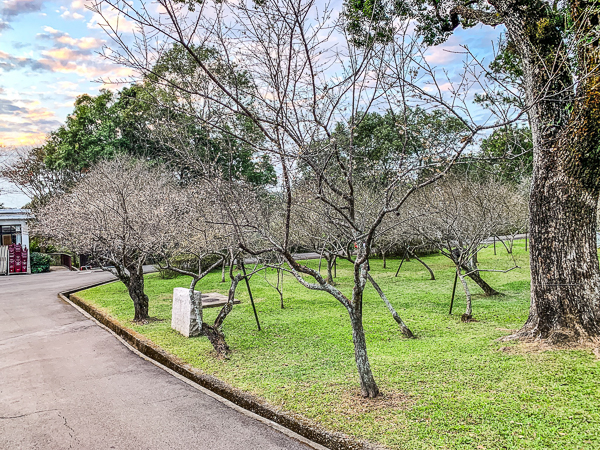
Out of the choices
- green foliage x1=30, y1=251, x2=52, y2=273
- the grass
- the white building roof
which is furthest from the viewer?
the white building roof

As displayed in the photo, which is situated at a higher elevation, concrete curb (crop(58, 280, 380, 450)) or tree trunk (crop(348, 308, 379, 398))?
tree trunk (crop(348, 308, 379, 398))

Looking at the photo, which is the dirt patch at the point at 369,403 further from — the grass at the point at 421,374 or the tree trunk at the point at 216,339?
the tree trunk at the point at 216,339

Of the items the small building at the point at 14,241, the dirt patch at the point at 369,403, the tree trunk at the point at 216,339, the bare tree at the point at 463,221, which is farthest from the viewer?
the small building at the point at 14,241

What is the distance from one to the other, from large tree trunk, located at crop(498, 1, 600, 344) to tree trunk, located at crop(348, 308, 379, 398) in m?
2.95

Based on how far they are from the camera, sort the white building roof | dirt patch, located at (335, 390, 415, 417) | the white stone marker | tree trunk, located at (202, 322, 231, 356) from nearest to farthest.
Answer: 1. dirt patch, located at (335, 390, 415, 417)
2. tree trunk, located at (202, 322, 231, 356)
3. the white stone marker
4. the white building roof

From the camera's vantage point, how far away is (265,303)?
11.9 metres

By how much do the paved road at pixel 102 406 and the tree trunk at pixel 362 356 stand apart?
1011 millimetres

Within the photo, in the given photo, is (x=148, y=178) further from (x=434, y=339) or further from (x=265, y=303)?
(x=434, y=339)

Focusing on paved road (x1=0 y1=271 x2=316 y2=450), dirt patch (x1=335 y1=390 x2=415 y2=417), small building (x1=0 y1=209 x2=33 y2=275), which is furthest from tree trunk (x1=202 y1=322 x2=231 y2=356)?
small building (x1=0 y1=209 x2=33 y2=275)

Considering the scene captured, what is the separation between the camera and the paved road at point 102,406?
4.25 metres

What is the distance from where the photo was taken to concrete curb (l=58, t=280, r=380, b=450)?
3.91 meters

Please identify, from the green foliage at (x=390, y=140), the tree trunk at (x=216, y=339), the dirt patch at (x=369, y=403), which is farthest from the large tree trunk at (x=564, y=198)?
the tree trunk at (x=216, y=339)

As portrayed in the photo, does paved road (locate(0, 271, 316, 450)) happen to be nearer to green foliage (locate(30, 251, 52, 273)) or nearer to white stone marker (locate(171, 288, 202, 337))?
white stone marker (locate(171, 288, 202, 337))

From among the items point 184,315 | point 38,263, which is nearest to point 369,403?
point 184,315
